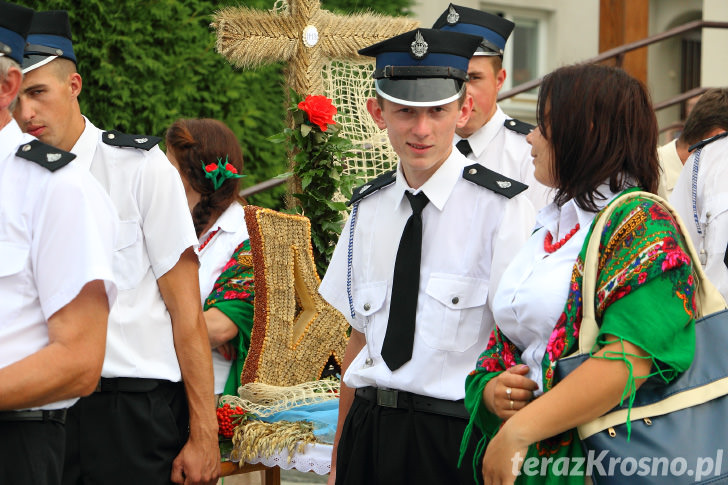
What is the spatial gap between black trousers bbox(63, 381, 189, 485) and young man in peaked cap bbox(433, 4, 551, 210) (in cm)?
163

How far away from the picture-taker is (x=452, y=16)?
3.89 metres

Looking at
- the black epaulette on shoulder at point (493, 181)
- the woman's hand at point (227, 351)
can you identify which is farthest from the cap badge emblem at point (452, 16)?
the woman's hand at point (227, 351)

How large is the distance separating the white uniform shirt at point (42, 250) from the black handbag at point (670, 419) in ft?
3.38

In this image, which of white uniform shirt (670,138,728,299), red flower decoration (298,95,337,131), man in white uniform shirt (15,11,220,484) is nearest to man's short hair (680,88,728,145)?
white uniform shirt (670,138,728,299)

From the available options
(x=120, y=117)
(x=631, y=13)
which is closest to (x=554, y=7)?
(x=631, y=13)

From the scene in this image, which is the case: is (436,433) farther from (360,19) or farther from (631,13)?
(631,13)

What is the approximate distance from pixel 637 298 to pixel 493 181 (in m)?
0.86

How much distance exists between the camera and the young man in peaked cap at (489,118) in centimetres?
378

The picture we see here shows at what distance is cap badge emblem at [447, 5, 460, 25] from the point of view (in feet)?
12.7

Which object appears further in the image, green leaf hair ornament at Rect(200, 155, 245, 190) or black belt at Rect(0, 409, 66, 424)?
green leaf hair ornament at Rect(200, 155, 245, 190)

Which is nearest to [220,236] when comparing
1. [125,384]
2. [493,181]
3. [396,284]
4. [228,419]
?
[228,419]

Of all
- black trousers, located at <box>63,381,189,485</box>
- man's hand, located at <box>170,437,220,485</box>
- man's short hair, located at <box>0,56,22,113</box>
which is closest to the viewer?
man's short hair, located at <box>0,56,22,113</box>

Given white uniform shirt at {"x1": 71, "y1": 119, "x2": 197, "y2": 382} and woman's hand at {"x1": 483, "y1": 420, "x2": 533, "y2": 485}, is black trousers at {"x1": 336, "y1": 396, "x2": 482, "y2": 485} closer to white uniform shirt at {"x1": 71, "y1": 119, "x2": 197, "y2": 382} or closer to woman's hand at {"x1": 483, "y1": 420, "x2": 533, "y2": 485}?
woman's hand at {"x1": 483, "y1": 420, "x2": 533, "y2": 485}

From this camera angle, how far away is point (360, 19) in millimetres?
4277
